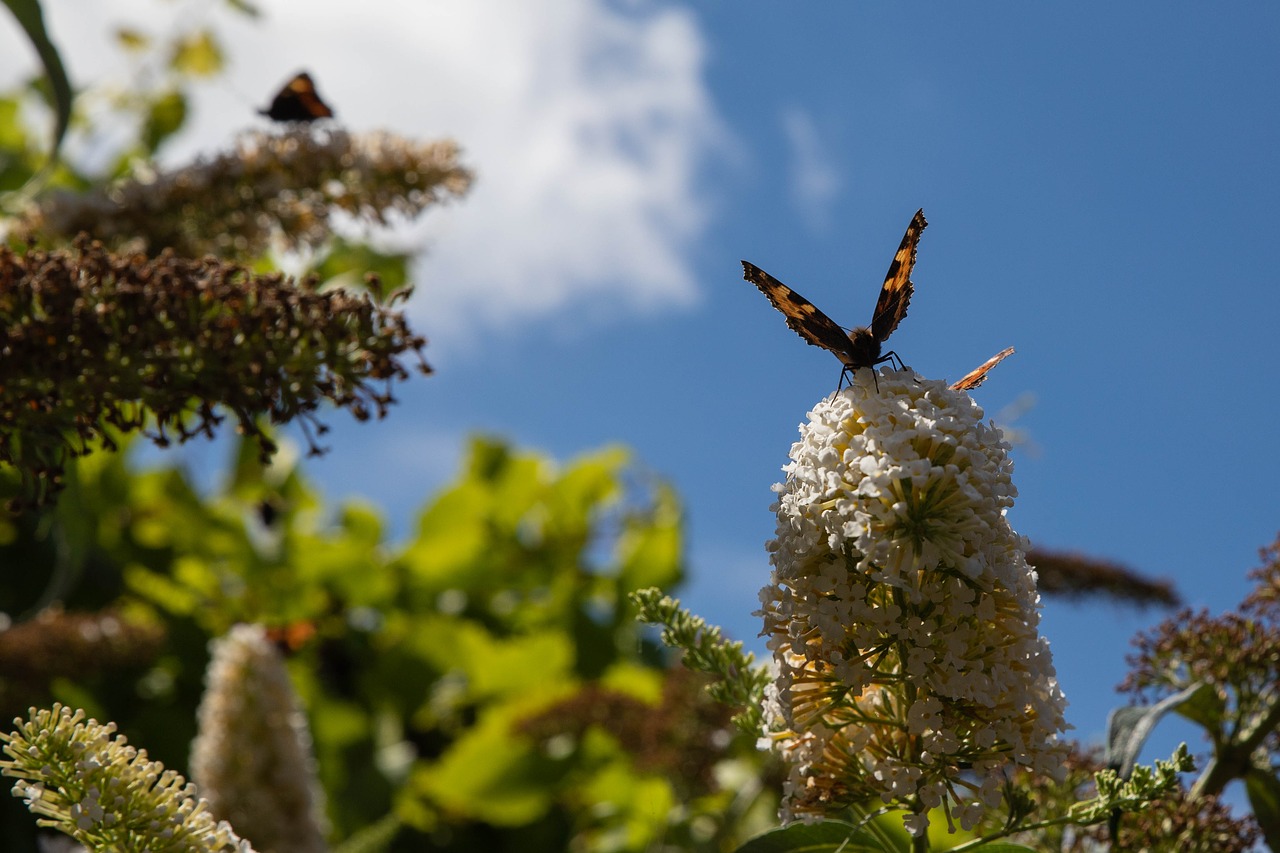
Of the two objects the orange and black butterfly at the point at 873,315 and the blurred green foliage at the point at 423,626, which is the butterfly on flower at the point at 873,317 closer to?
the orange and black butterfly at the point at 873,315

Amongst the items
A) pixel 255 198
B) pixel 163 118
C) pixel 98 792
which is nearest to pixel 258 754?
pixel 255 198

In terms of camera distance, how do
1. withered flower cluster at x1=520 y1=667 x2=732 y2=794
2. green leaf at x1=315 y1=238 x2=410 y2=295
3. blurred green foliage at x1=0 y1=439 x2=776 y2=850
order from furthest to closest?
blurred green foliage at x1=0 y1=439 x2=776 y2=850 < withered flower cluster at x1=520 y1=667 x2=732 y2=794 < green leaf at x1=315 y1=238 x2=410 y2=295

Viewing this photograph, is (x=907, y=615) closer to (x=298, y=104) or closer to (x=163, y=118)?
(x=298, y=104)

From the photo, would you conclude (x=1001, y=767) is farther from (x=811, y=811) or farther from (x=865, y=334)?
(x=865, y=334)

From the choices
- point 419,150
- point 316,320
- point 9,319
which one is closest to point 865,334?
point 316,320

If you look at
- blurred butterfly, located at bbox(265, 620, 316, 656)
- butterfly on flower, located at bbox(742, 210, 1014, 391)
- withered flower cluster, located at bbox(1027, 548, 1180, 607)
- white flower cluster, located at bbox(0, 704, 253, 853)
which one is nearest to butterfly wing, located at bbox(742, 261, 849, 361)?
butterfly on flower, located at bbox(742, 210, 1014, 391)

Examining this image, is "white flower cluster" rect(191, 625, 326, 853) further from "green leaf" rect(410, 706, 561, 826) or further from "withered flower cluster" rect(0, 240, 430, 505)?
"withered flower cluster" rect(0, 240, 430, 505)
